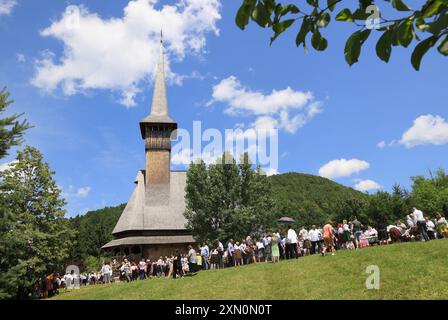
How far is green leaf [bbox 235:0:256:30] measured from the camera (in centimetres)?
270

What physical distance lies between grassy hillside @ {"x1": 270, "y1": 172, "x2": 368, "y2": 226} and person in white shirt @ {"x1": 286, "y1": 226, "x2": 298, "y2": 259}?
153ft

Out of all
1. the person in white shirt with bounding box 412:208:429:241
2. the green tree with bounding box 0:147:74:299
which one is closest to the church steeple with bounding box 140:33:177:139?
the green tree with bounding box 0:147:74:299

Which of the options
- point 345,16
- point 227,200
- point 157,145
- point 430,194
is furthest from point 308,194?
point 345,16

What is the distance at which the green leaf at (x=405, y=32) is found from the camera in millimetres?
2424

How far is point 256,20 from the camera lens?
107 inches

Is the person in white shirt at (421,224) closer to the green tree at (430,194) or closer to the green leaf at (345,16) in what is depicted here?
the green leaf at (345,16)

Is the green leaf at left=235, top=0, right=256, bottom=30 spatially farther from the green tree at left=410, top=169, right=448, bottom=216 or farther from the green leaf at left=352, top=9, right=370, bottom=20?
the green tree at left=410, top=169, right=448, bottom=216

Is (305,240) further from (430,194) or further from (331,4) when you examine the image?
(430,194)

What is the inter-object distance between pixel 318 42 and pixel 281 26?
1.14 feet

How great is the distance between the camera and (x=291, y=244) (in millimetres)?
21781

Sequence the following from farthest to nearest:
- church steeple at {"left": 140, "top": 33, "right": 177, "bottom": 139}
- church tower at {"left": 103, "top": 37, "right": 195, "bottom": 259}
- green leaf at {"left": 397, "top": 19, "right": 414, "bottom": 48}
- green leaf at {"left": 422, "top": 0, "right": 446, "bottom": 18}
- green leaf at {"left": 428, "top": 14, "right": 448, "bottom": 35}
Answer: church steeple at {"left": 140, "top": 33, "right": 177, "bottom": 139}, church tower at {"left": 103, "top": 37, "right": 195, "bottom": 259}, green leaf at {"left": 397, "top": 19, "right": 414, "bottom": 48}, green leaf at {"left": 422, "top": 0, "right": 446, "bottom": 18}, green leaf at {"left": 428, "top": 14, "right": 448, "bottom": 35}

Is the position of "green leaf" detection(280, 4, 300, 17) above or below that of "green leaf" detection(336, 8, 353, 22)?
above

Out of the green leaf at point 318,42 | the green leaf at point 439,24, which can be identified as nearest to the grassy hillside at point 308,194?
the green leaf at point 318,42
